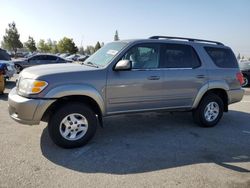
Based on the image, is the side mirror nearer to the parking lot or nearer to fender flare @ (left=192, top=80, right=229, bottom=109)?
the parking lot

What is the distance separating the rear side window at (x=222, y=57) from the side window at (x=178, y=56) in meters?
0.51

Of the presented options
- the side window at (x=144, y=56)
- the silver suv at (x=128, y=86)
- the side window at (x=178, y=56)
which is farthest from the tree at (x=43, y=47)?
the side window at (x=144, y=56)

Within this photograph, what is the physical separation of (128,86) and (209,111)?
91.7 inches

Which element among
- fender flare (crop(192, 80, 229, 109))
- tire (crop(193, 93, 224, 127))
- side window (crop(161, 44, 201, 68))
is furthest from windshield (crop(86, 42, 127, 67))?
tire (crop(193, 93, 224, 127))

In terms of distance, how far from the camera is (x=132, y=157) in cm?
449

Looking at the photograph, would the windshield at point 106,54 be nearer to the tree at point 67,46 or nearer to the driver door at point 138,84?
the driver door at point 138,84

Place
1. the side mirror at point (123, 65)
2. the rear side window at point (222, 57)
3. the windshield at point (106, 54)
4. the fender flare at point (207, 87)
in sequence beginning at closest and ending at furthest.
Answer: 1. the side mirror at point (123, 65)
2. the windshield at point (106, 54)
3. the fender flare at point (207, 87)
4. the rear side window at point (222, 57)

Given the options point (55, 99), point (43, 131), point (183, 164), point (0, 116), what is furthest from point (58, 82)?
point (0, 116)

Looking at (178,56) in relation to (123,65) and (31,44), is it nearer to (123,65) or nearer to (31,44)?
(123,65)

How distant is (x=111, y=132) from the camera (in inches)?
228

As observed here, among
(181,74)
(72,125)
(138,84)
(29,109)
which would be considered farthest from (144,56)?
(29,109)

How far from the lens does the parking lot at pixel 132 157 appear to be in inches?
147

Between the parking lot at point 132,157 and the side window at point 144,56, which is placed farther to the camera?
the side window at point 144,56

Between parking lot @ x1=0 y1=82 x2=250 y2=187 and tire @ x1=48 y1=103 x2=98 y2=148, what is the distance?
159mm
